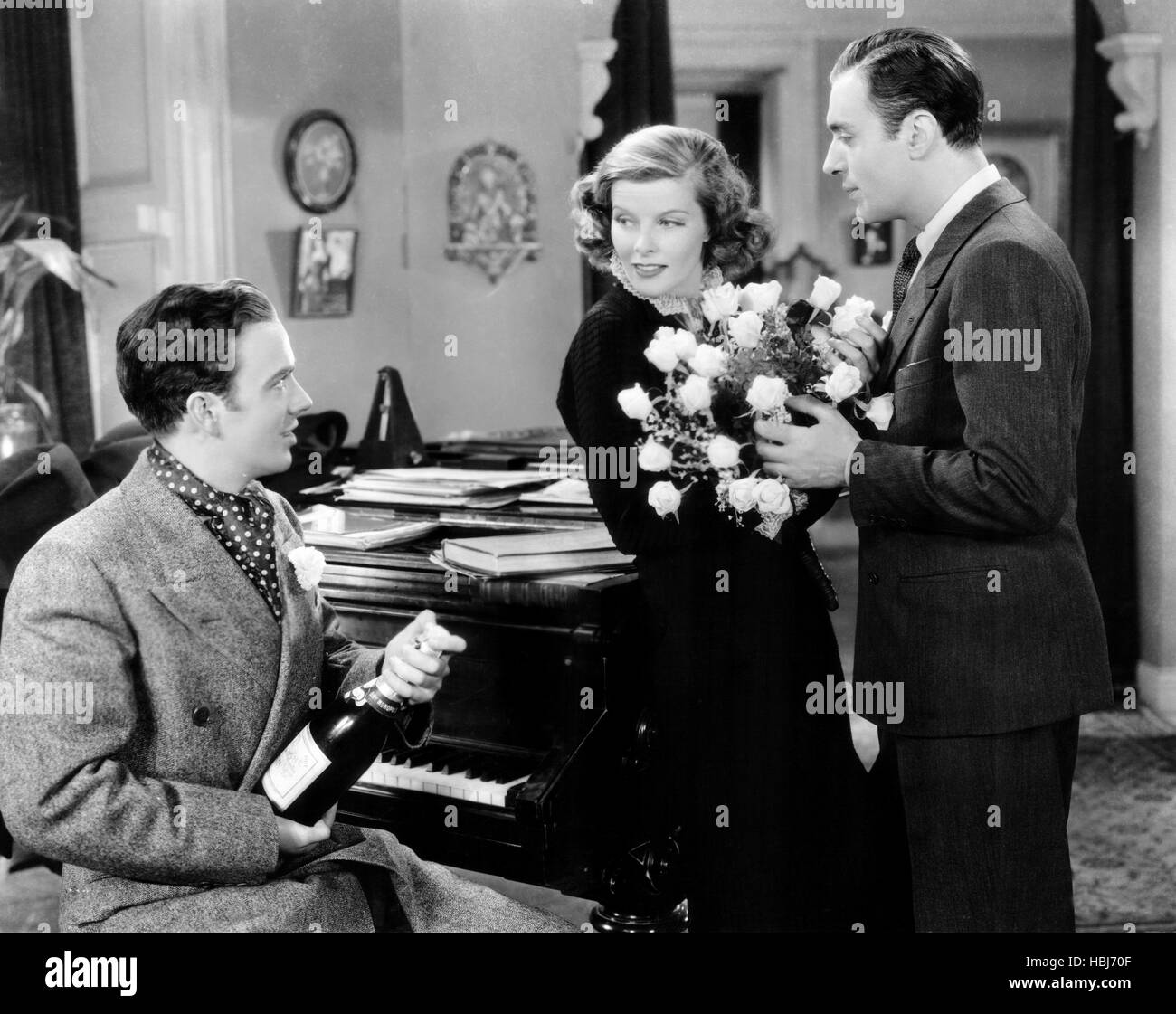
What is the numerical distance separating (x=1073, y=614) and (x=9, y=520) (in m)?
2.39

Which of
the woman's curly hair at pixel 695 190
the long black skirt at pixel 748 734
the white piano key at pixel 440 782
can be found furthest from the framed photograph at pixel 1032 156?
the white piano key at pixel 440 782

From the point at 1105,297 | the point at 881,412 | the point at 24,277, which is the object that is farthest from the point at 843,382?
the point at 1105,297

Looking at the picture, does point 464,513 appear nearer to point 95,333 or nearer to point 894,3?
point 95,333

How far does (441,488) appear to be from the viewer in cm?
311

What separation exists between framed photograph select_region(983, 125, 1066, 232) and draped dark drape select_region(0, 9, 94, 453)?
5374mm

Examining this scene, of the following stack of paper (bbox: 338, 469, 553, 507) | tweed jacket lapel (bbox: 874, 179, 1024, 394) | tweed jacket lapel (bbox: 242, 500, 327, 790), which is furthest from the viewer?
stack of paper (bbox: 338, 469, 553, 507)

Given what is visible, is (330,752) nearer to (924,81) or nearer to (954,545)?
(954,545)

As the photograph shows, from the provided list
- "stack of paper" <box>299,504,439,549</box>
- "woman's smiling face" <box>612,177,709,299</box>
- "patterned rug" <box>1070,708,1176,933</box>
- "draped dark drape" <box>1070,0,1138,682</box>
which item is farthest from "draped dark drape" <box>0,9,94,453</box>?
"draped dark drape" <box>1070,0,1138,682</box>

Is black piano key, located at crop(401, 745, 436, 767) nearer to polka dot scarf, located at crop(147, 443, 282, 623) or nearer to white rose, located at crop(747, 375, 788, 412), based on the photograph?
polka dot scarf, located at crop(147, 443, 282, 623)

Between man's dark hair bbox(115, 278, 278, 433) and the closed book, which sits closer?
man's dark hair bbox(115, 278, 278, 433)

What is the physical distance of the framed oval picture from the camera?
17.2 ft

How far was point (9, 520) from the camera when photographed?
10.0ft
